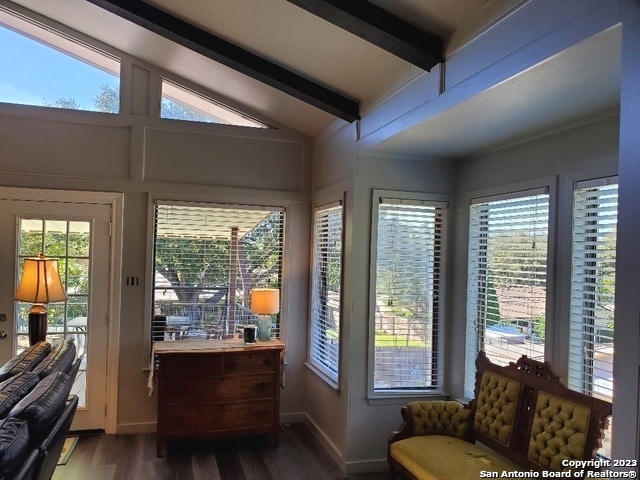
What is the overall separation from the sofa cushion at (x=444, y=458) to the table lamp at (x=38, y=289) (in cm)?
274

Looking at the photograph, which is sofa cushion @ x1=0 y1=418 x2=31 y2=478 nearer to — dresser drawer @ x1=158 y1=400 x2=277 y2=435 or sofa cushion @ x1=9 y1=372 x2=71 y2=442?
sofa cushion @ x1=9 y1=372 x2=71 y2=442

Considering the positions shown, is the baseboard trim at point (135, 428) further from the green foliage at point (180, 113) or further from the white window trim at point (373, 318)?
the green foliage at point (180, 113)

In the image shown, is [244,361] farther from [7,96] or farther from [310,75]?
[7,96]

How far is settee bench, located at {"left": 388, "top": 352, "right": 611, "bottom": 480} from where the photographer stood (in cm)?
248

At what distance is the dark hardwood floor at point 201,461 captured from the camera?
11.7 ft

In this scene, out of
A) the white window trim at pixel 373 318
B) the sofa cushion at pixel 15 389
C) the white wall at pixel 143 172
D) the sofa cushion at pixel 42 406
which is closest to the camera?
the sofa cushion at pixel 42 406

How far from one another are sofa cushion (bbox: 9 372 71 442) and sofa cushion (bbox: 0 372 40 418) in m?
0.08

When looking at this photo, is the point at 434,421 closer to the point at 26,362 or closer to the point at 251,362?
the point at 251,362

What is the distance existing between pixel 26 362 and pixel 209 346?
139 cm

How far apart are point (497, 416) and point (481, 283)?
961 mm

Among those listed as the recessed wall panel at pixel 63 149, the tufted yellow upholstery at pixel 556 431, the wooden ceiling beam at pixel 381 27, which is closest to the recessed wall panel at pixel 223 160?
the recessed wall panel at pixel 63 149

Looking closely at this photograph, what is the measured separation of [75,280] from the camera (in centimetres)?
431

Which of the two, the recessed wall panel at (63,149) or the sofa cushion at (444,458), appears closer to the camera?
the sofa cushion at (444,458)

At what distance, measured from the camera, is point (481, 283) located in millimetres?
3615
